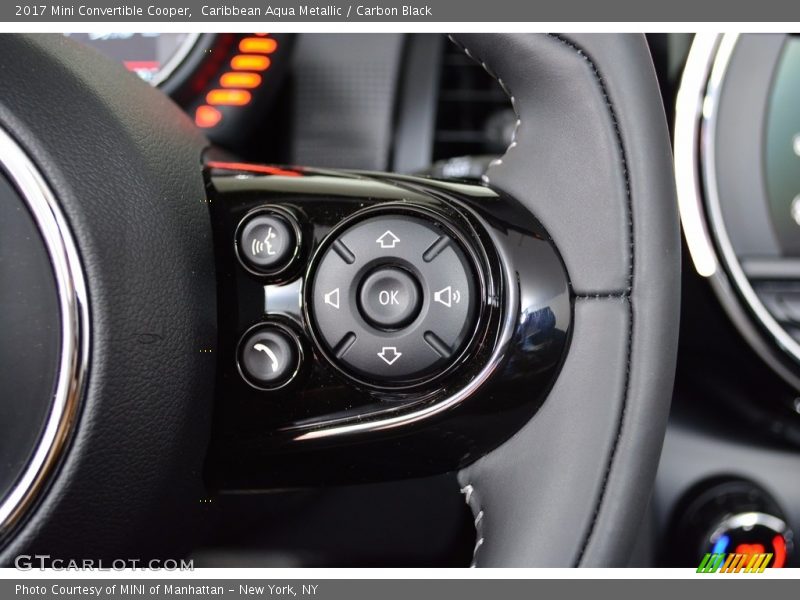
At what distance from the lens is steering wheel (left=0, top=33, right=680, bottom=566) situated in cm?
52

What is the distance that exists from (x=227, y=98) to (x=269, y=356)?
0.59 meters

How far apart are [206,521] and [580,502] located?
1.05 feet

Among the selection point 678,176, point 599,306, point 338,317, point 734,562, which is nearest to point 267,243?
point 338,317

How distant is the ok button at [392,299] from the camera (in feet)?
1.86

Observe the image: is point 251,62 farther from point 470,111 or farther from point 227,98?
point 470,111

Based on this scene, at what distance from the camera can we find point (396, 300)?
57cm

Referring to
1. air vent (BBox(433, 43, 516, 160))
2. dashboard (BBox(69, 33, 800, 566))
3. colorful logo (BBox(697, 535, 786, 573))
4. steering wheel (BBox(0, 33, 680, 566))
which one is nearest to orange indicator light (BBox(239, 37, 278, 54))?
dashboard (BBox(69, 33, 800, 566))

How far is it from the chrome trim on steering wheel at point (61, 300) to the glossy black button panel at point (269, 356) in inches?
4.9

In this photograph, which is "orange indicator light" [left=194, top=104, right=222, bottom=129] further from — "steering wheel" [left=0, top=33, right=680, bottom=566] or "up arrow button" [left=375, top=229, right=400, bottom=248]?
"up arrow button" [left=375, top=229, right=400, bottom=248]

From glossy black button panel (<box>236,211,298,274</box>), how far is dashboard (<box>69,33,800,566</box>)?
1.44 ft

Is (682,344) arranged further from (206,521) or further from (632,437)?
(206,521)

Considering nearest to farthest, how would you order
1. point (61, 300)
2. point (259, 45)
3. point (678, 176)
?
point (61, 300), point (678, 176), point (259, 45)

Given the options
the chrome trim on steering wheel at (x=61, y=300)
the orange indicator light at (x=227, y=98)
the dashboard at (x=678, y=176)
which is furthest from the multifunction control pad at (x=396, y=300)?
the orange indicator light at (x=227, y=98)

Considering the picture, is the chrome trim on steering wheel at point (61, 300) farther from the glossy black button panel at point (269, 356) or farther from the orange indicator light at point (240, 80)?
the orange indicator light at point (240, 80)
